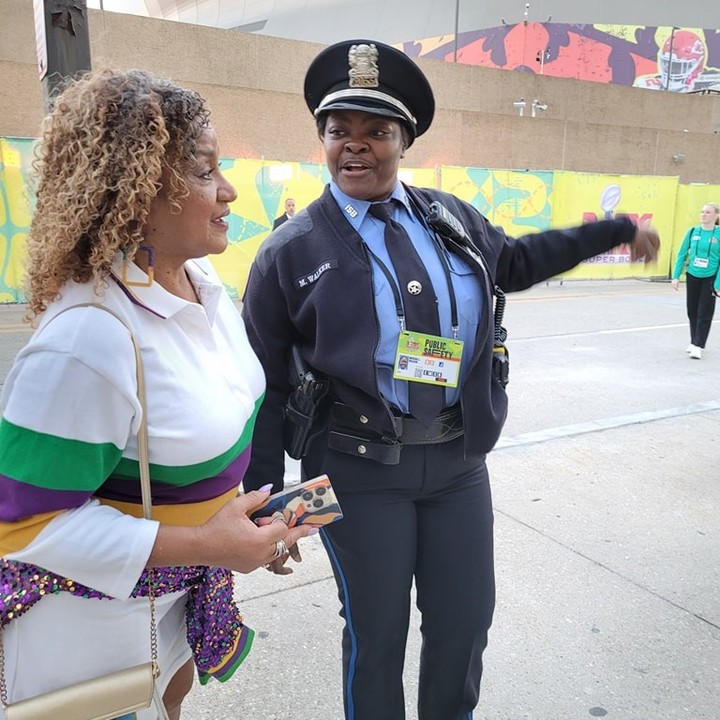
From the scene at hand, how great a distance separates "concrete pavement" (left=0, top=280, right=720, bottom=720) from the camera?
2.51 metres

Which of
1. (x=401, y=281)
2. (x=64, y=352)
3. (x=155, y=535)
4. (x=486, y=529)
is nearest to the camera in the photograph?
(x=64, y=352)

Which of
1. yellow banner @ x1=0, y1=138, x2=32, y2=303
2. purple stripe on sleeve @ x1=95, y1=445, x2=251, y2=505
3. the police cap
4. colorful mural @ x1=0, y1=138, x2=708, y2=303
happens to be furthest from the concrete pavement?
colorful mural @ x1=0, y1=138, x2=708, y2=303

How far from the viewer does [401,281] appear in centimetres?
180

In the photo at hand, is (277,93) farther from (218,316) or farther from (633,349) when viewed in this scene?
(218,316)

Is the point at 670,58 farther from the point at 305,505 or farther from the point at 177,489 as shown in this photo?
the point at 177,489

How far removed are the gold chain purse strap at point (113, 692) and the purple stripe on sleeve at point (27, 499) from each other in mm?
129

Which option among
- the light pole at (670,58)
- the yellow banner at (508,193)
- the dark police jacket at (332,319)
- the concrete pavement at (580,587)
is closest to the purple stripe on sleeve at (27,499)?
Answer: the dark police jacket at (332,319)

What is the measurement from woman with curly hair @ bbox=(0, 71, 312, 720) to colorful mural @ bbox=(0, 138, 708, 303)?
9.38m

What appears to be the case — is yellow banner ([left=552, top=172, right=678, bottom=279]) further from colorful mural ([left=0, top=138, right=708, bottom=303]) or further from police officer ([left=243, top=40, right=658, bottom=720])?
police officer ([left=243, top=40, right=658, bottom=720])

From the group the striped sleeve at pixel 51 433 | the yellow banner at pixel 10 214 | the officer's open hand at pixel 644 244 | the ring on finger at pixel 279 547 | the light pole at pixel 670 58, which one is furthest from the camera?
the light pole at pixel 670 58

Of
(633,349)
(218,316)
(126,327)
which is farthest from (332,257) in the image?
(633,349)

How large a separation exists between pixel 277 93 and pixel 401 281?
13.9m

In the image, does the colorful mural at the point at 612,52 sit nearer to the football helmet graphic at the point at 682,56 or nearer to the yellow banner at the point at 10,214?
the football helmet graphic at the point at 682,56

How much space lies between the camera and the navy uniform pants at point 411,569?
6.02ft
